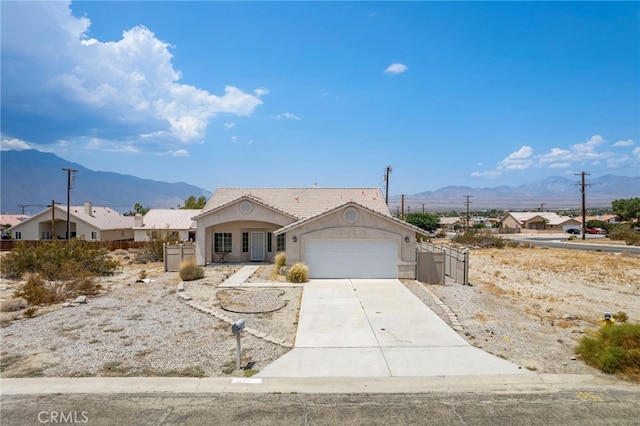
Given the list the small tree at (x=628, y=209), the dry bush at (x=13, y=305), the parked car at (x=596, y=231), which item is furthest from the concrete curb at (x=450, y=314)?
the small tree at (x=628, y=209)

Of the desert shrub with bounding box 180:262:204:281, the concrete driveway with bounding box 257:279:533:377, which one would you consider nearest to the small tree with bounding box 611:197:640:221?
the concrete driveway with bounding box 257:279:533:377

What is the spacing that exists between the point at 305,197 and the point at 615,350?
797 inches

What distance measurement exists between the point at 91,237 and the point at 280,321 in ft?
134

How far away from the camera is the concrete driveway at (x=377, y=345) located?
317 inches

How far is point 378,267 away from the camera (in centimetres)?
1853

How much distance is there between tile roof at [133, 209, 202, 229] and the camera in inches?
1767

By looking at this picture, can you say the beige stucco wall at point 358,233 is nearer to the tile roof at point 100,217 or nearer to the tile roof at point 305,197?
the tile roof at point 305,197

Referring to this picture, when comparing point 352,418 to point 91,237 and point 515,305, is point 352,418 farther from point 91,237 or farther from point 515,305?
→ point 91,237

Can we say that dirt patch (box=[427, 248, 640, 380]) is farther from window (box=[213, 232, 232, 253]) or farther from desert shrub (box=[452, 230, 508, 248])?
desert shrub (box=[452, 230, 508, 248])

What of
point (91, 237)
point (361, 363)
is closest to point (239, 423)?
point (361, 363)

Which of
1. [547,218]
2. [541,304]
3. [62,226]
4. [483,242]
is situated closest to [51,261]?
[541,304]

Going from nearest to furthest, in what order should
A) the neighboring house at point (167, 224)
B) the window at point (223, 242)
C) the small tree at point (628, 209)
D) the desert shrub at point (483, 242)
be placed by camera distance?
the window at point (223, 242) < the desert shrub at point (483, 242) < the neighboring house at point (167, 224) < the small tree at point (628, 209)

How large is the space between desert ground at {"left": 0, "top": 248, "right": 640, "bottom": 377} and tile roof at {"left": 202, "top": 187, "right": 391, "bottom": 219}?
651 centimetres

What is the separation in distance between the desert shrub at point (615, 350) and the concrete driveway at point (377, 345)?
181cm
